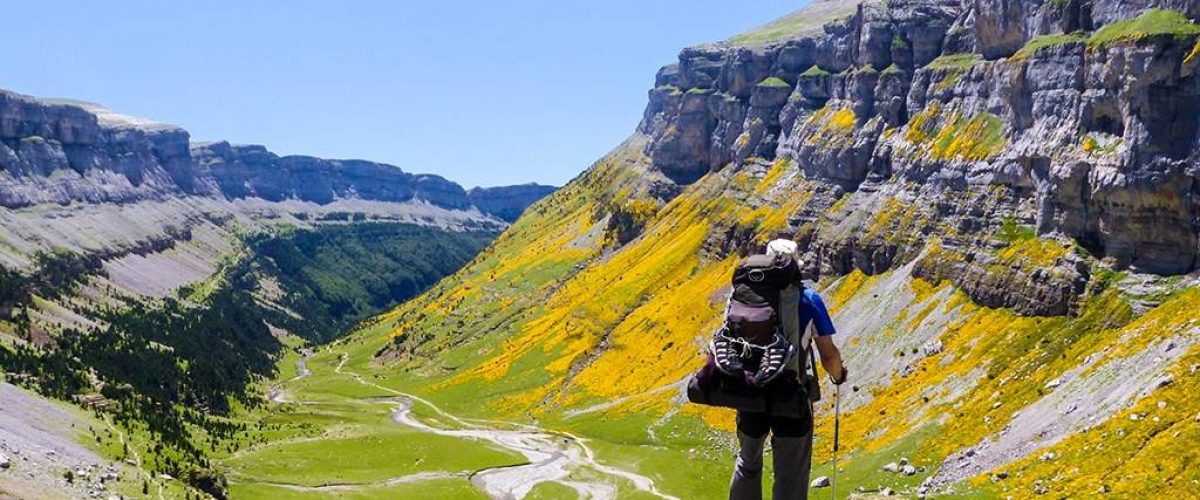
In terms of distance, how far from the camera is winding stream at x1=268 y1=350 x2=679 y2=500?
105 m

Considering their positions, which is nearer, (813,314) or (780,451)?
(780,451)

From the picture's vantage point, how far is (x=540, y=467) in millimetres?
116625

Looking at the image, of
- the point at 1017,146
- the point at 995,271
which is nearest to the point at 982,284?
the point at 995,271

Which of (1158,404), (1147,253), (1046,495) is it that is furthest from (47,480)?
(1147,253)

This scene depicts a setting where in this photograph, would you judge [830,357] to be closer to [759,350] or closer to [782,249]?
[759,350]

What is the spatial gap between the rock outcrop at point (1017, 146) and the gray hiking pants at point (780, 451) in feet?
290

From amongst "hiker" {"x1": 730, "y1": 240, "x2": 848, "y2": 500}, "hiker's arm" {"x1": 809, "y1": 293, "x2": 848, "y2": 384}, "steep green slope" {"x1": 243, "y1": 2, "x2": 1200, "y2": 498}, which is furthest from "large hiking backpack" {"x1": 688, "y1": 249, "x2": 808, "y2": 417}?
"steep green slope" {"x1": 243, "y1": 2, "x2": 1200, "y2": 498}

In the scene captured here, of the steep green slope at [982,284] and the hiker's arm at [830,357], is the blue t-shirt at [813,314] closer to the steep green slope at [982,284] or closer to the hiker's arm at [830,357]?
the hiker's arm at [830,357]

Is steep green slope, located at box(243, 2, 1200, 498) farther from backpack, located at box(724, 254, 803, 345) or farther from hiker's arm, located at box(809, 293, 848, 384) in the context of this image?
backpack, located at box(724, 254, 803, 345)

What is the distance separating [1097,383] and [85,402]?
5300 inches

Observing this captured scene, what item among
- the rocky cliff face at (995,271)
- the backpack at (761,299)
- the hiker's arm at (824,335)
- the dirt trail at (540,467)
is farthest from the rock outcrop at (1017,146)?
the backpack at (761,299)

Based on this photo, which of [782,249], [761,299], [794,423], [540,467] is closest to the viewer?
[794,423]

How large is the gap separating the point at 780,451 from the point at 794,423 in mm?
575

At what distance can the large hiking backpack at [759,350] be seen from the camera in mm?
14938
